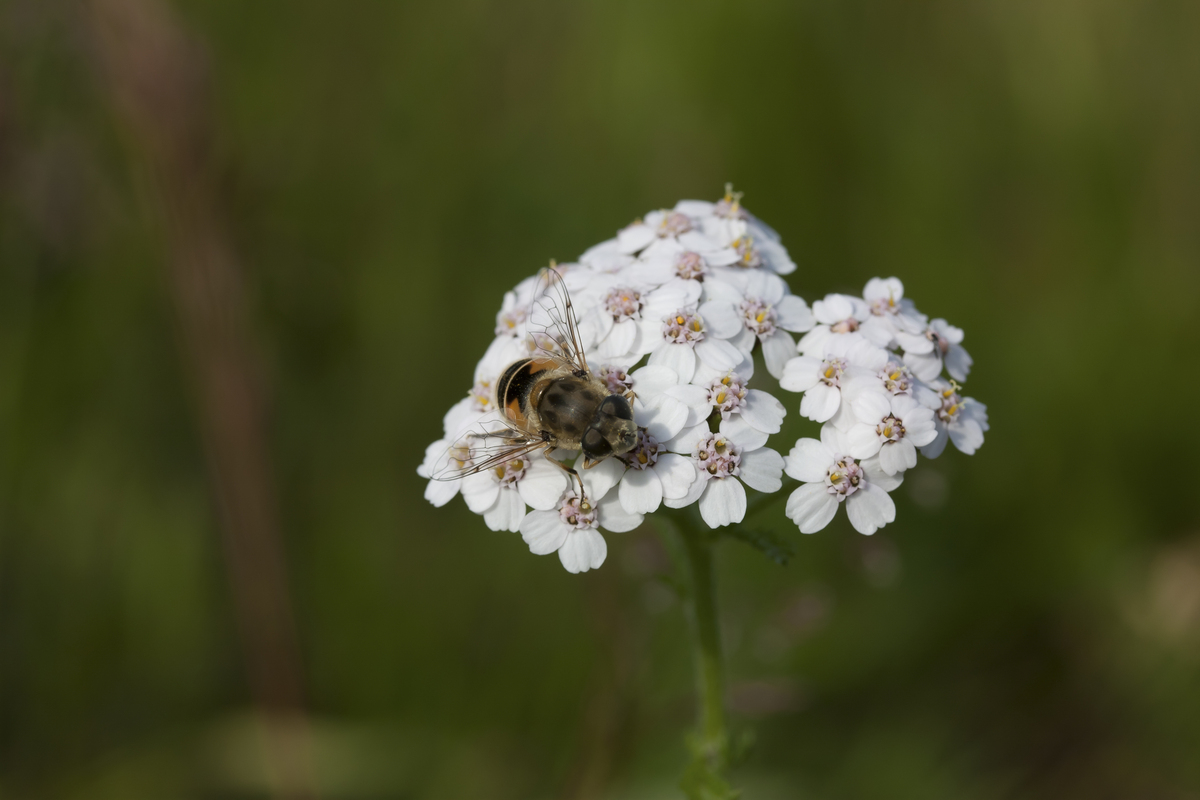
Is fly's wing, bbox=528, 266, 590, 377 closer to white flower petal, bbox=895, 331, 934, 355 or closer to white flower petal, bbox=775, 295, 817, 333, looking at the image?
white flower petal, bbox=775, 295, 817, 333

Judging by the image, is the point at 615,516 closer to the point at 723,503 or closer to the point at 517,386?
the point at 723,503

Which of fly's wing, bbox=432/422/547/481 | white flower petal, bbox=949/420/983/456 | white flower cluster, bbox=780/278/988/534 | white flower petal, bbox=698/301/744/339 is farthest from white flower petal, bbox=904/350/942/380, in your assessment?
fly's wing, bbox=432/422/547/481

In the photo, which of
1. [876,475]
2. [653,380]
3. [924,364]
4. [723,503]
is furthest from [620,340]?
[924,364]

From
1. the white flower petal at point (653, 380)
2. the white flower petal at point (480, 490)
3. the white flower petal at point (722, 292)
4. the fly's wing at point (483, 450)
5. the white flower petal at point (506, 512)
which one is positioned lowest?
the white flower petal at point (506, 512)

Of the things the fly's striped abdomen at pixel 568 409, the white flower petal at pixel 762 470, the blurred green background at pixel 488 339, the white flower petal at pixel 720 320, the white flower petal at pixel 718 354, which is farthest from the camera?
the blurred green background at pixel 488 339

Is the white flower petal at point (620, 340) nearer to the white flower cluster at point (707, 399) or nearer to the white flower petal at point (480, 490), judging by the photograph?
the white flower cluster at point (707, 399)

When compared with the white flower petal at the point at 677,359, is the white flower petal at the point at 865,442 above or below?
below

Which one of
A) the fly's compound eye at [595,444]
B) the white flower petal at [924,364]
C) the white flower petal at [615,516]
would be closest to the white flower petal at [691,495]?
the white flower petal at [615,516]
